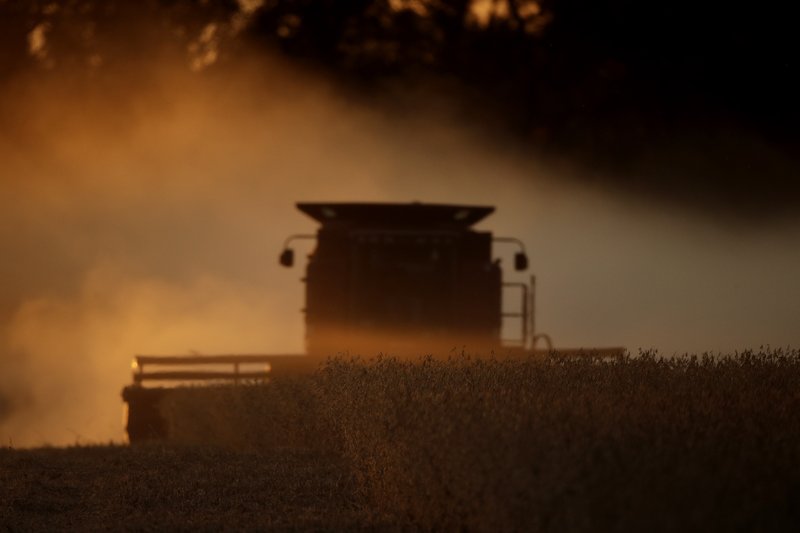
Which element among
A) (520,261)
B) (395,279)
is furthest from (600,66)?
(520,261)

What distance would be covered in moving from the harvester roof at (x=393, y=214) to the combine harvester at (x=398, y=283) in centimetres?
1

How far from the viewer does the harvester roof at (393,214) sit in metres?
26.0

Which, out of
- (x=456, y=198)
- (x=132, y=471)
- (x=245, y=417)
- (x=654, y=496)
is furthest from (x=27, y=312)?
(x=654, y=496)

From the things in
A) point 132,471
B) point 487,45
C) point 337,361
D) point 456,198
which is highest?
point 487,45

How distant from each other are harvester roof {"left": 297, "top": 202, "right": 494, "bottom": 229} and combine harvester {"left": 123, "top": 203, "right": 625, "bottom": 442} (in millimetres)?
14

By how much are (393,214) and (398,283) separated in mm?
1022

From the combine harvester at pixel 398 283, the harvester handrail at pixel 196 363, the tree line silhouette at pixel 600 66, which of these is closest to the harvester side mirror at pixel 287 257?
the combine harvester at pixel 398 283

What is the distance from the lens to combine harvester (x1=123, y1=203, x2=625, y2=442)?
26.1 meters

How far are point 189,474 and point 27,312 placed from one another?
29.7m

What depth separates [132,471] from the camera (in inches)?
715

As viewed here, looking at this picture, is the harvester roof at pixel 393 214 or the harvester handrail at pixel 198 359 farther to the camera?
the harvester handrail at pixel 198 359

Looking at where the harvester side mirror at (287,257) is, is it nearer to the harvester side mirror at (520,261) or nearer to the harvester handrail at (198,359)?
the harvester handrail at (198,359)

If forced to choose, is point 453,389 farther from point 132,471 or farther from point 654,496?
point 132,471

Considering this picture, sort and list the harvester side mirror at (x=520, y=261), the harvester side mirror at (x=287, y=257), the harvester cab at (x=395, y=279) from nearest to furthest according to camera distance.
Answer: the harvester side mirror at (x=520, y=261) < the harvester cab at (x=395, y=279) < the harvester side mirror at (x=287, y=257)
